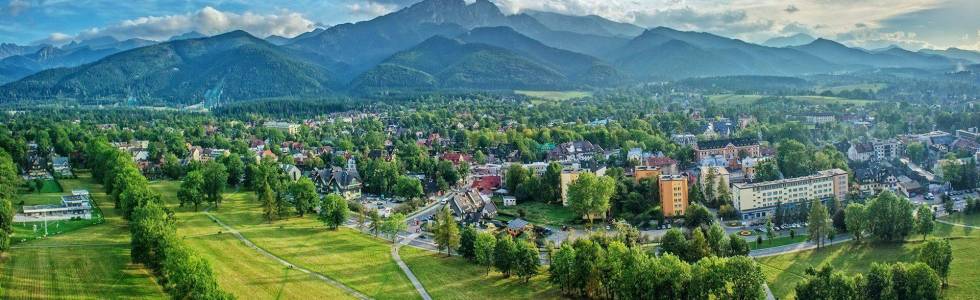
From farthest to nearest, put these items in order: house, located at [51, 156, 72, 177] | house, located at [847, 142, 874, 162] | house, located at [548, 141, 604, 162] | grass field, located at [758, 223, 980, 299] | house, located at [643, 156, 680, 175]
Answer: house, located at [548, 141, 604, 162], house, located at [847, 142, 874, 162], house, located at [51, 156, 72, 177], house, located at [643, 156, 680, 175], grass field, located at [758, 223, 980, 299]

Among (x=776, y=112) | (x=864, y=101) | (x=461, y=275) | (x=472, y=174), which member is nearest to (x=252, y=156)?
(x=472, y=174)

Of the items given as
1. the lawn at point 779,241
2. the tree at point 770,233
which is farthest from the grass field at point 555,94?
the lawn at point 779,241

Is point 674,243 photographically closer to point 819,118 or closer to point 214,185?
point 214,185

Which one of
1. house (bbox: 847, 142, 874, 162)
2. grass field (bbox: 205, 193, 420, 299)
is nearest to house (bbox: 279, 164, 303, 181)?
grass field (bbox: 205, 193, 420, 299)

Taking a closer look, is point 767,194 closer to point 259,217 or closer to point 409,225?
point 409,225

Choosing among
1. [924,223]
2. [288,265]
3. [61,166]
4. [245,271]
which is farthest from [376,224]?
→ [61,166]

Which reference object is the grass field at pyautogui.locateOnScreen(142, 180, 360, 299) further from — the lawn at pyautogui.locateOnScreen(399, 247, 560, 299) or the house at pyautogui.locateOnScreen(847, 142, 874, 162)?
the house at pyautogui.locateOnScreen(847, 142, 874, 162)

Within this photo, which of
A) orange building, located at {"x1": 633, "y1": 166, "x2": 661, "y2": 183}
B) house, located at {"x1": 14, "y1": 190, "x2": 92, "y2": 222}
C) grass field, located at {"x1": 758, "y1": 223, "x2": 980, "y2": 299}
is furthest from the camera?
orange building, located at {"x1": 633, "y1": 166, "x2": 661, "y2": 183}

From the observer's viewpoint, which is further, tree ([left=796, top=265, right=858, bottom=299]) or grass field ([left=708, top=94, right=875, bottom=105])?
grass field ([left=708, top=94, right=875, bottom=105])

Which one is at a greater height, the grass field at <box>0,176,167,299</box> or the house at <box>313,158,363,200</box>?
the house at <box>313,158,363,200</box>
